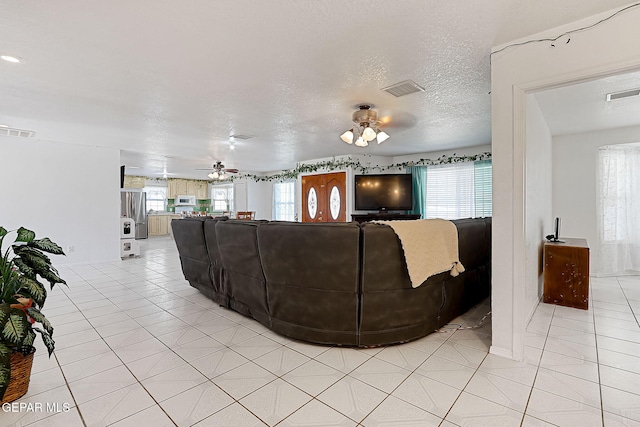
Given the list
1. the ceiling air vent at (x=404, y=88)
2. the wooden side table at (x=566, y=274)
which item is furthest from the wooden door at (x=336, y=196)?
the wooden side table at (x=566, y=274)

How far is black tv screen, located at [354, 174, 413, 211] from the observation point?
21.3 feet

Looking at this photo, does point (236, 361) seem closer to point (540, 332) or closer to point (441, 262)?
point (441, 262)

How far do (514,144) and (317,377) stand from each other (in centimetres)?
214

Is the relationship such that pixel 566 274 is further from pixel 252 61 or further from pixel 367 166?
pixel 367 166

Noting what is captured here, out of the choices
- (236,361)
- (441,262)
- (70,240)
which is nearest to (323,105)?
(441,262)

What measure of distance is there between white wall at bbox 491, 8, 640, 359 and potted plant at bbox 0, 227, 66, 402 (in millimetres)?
2965

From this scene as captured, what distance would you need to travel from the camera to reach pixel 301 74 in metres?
2.78

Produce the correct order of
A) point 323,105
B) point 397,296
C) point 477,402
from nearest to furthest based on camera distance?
point 477,402
point 397,296
point 323,105

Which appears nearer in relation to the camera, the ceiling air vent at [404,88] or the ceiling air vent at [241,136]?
the ceiling air vent at [404,88]

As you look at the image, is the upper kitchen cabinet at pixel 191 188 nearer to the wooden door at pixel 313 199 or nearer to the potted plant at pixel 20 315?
the wooden door at pixel 313 199

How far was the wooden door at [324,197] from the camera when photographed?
6914mm

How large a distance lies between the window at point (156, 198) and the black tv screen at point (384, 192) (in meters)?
8.74

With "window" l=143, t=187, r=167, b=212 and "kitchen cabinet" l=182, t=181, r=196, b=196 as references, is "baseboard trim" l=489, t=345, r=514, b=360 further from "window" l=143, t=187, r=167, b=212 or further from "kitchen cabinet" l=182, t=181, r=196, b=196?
"window" l=143, t=187, r=167, b=212

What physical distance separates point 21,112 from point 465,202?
7.26 m
